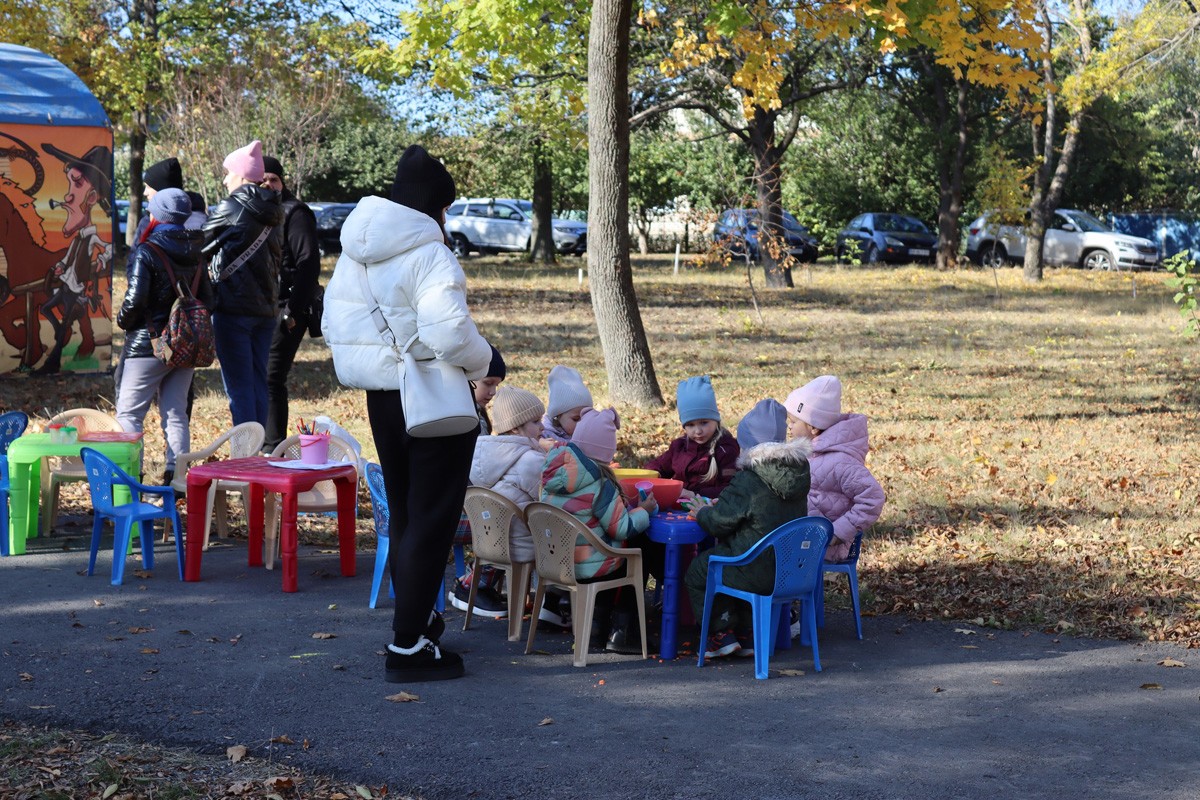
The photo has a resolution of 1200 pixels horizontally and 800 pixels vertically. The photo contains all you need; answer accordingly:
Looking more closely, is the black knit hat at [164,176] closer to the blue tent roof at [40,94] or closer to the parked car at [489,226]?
the blue tent roof at [40,94]

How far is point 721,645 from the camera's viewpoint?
227 inches

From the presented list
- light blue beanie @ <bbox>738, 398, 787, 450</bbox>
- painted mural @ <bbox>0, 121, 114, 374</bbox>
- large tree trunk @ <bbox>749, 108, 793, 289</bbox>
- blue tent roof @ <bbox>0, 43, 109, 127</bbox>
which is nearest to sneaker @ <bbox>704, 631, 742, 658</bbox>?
light blue beanie @ <bbox>738, 398, 787, 450</bbox>

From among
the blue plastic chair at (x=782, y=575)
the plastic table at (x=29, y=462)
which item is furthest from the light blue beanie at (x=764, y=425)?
the plastic table at (x=29, y=462)

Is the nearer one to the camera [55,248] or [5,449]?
[5,449]

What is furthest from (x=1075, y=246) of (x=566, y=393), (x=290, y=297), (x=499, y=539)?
(x=499, y=539)

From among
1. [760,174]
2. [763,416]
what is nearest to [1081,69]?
[760,174]

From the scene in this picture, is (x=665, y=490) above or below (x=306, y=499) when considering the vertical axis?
above

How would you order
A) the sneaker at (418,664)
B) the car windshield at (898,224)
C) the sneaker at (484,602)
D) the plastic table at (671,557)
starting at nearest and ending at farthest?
the sneaker at (418,664) < the plastic table at (671,557) < the sneaker at (484,602) < the car windshield at (898,224)

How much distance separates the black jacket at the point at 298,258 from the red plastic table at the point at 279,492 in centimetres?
225

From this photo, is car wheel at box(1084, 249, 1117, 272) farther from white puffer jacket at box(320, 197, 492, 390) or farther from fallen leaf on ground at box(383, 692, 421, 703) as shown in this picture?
fallen leaf on ground at box(383, 692, 421, 703)

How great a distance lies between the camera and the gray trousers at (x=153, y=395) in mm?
8141

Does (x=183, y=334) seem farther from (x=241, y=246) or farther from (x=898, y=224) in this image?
(x=898, y=224)

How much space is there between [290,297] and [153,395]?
1.39m

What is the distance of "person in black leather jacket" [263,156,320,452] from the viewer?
919cm
